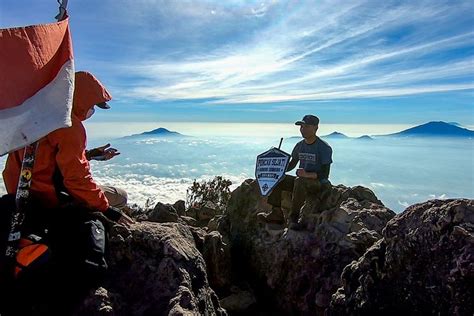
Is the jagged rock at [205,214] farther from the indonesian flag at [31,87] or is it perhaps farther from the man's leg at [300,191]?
the indonesian flag at [31,87]

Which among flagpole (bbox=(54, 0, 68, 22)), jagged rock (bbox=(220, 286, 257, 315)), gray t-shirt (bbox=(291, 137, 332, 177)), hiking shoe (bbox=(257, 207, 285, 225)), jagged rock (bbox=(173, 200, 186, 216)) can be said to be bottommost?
jagged rock (bbox=(220, 286, 257, 315))

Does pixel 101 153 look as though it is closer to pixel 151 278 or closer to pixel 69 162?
pixel 69 162

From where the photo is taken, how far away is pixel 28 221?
10.4 ft

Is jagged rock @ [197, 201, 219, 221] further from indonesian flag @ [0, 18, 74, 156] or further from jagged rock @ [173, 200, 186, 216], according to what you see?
indonesian flag @ [0, 18, 74, 156]

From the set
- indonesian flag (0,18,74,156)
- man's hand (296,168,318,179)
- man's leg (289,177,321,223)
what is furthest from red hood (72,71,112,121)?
man's hand (296,168,318,179)

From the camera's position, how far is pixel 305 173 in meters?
7.00

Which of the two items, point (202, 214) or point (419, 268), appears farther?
point (202, 214)

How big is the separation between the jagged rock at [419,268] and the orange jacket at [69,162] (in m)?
2.45

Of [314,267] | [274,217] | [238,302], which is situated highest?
[274,217]

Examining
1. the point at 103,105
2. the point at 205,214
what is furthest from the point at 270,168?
the point at 103,105

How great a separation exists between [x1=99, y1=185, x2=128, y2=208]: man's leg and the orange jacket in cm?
99

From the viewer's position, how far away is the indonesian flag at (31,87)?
9.55ft

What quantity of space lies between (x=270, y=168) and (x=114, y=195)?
350 cm

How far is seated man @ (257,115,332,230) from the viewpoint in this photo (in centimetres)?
687
